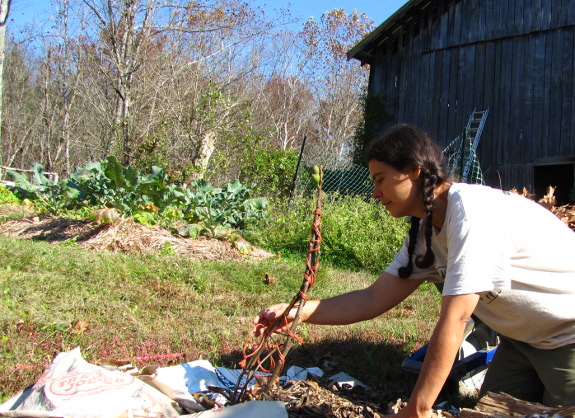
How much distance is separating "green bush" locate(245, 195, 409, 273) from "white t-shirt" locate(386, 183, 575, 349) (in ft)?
17.2

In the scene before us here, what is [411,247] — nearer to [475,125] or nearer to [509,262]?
[509,262]

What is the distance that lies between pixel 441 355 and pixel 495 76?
484 inches

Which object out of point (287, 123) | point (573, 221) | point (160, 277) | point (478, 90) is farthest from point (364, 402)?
point (287, 123)

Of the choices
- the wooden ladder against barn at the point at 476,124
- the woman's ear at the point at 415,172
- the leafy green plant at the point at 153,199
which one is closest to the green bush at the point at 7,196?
the leafy green plant at the point at 153,199

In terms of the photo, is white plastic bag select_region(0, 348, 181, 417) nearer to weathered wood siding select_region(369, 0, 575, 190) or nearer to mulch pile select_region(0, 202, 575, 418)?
mulch pile select_region(0, 202, 575, 418)

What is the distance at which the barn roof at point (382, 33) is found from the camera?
13312 millimetres

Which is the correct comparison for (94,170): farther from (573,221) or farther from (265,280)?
(573,221)

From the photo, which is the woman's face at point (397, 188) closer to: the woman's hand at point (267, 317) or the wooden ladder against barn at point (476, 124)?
the woman's hand at point (267, 317)

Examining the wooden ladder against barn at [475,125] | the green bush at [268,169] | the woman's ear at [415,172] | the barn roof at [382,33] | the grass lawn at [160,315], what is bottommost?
the grass lawn at [160,315]

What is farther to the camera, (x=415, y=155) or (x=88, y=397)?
(x=415, y=155)

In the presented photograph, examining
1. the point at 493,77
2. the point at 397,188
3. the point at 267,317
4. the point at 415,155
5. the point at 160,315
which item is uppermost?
the point at 493,77

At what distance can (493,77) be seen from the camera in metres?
12.6

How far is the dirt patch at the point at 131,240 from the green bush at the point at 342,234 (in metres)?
0.93

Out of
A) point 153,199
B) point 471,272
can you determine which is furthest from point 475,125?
point 471,272
